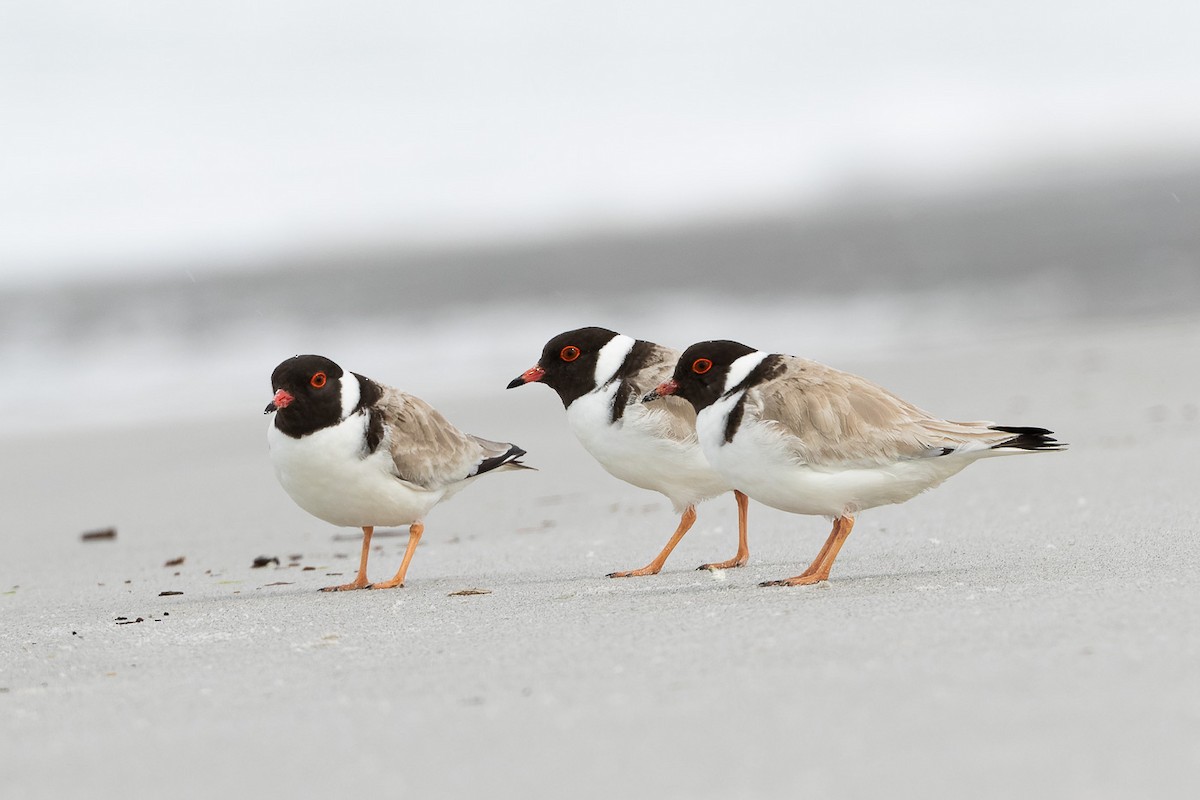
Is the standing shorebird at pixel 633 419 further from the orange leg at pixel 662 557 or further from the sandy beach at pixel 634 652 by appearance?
the sandy beach at pixel 634 652

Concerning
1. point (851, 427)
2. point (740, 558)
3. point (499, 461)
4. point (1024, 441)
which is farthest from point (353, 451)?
point (1024, 441)

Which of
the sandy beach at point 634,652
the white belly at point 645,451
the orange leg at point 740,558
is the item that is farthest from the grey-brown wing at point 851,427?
the orange leg at point 740,558

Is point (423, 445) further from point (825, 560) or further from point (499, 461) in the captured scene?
point (825, 560)

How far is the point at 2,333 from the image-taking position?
2073 cm

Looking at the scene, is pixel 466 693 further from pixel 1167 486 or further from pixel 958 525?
pixel 1167 486

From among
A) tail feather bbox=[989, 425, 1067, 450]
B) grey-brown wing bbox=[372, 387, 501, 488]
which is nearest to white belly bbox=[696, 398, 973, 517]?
tail feather bbox=[989, 425, 1067, 450]

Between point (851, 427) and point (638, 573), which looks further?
point (638, 573)

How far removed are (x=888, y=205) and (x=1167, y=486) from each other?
27.2 m

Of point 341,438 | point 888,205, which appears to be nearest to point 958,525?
point 341,438

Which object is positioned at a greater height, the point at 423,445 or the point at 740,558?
the point at 423,445

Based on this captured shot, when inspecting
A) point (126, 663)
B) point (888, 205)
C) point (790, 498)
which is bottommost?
point (126, 663)

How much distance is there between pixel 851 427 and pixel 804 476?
0.82 feet

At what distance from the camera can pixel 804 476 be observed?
16.3 feet

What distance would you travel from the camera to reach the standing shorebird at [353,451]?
18.7ft
